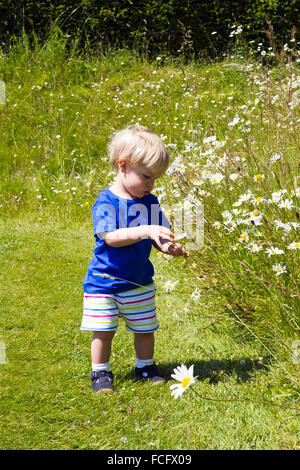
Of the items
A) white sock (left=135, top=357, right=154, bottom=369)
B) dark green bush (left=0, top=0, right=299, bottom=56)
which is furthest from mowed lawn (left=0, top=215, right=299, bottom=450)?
dark green bush (left=0, top=0, right=299, bottom=56)

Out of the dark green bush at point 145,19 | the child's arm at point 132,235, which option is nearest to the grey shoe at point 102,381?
the child's arm at point 132,235

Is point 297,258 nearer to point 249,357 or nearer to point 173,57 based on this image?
point 249,357

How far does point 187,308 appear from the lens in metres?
3.01

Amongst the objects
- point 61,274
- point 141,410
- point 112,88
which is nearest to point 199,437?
point 141,410

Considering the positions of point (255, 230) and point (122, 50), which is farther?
point (122, 50)

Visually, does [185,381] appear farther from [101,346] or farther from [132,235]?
[101,346]

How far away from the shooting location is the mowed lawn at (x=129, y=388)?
228 centimetres

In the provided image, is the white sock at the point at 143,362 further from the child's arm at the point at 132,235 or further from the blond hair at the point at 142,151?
the blond hair at the point at 142,151

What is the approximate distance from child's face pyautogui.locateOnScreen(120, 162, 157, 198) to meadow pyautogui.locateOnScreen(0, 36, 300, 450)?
1.07 feet

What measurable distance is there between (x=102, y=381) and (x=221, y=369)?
688 mm

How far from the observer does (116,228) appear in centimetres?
264

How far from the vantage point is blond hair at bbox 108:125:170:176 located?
2.55m
